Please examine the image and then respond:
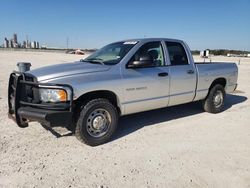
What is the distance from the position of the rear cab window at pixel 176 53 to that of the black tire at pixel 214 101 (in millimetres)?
1306

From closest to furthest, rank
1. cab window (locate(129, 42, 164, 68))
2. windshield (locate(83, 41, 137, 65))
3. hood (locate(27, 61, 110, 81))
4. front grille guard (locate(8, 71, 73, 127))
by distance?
front grille guard (locate(8, 71, 73, 127)), hood (locate(27, 61, 110, 81)), windshield (locate(83, 41, 137, 65)), cab window (locate(129, 42, 164, 68))

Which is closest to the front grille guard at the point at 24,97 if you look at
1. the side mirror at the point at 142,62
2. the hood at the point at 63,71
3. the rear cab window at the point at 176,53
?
the hood at the point at 63,71

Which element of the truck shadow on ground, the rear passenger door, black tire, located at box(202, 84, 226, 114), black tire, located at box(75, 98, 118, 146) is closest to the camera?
black tire, located at box(75, 98, 118, 146)

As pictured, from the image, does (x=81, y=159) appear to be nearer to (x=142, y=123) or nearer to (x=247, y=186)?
(x=142, y=123)

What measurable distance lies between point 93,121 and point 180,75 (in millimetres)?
2252

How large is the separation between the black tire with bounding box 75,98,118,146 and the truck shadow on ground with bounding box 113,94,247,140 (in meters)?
0.35

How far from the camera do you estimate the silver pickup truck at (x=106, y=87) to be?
357cm

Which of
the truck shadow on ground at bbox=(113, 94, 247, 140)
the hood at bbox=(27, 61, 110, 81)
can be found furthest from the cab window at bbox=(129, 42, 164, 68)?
the truck shadow on ground at bbox=(113, 94, 247, 140)

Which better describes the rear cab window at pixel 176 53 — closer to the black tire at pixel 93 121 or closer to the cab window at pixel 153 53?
the cab window at pixel 153 53

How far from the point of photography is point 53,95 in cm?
355

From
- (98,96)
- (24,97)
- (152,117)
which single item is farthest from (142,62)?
(24,97)

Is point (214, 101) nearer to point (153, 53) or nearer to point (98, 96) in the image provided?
point (153, 53)

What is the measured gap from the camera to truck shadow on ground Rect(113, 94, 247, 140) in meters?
4.82

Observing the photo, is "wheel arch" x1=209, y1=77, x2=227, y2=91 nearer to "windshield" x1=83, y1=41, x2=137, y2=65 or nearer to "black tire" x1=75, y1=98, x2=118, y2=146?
"windshield" x1=83, y1=41, x2=137, y2=65
